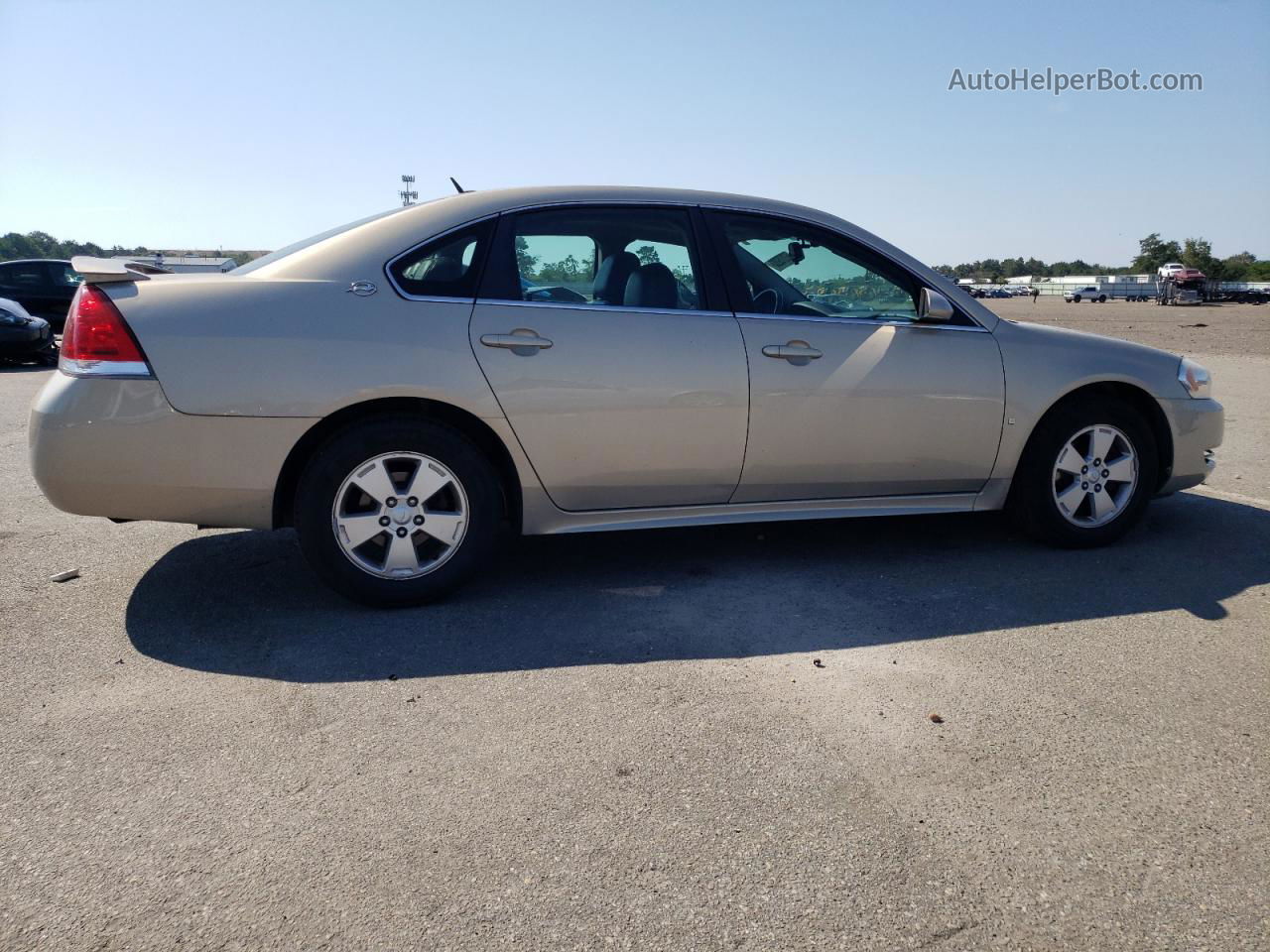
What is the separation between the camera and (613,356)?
163 inches

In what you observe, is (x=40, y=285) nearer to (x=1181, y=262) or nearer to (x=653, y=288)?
(x=653, y=288)

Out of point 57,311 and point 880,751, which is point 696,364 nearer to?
point 880,751

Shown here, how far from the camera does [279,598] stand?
13.8 feet

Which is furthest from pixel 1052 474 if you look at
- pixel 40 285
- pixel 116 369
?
pixel 40 285

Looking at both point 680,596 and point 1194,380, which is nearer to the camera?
point 680,596

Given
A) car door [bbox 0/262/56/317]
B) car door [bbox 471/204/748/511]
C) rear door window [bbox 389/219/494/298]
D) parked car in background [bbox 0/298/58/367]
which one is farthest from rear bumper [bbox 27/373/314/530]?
car door [bbox 0/262/56/317]

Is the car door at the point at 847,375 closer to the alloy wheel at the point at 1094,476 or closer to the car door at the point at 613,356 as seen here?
the car door at the point at 613,356

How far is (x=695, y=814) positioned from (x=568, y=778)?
14.9 inches

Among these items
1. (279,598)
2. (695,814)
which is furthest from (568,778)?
(279,598)

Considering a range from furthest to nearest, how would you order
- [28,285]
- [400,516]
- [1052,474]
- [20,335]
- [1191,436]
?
[28,285]
[20,335]
[1191,436]
[1052,474]
[400,516]

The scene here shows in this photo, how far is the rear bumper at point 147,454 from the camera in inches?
144

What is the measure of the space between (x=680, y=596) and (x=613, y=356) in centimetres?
103

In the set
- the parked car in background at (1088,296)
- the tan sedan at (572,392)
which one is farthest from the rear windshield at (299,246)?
the parked car in background at (1088,296)

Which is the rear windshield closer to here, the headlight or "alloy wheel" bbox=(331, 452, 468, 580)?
"alloy wheel" bbox=(331, 452, 468, 580)
